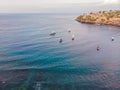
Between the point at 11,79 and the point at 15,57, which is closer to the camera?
the point at 11,79

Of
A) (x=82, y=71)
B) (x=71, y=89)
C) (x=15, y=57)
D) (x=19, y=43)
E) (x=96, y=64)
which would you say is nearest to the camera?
(x=71, y=89)

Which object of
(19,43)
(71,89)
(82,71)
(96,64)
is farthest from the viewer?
(19,43)

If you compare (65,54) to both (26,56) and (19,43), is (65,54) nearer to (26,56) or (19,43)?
(26,56)

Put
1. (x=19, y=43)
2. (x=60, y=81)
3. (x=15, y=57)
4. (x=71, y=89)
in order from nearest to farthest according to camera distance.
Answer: (x=71, y=89) → (x=60, y=81) → (x=15, y=57) → (x=19, y=43)

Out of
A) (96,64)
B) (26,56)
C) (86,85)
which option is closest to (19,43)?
(26,56)

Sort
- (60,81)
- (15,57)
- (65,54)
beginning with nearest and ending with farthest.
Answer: (60,81), (15,57), (65,54)

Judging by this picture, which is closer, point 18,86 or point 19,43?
point 18,86

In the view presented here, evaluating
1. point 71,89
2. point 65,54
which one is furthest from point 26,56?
point 71,89

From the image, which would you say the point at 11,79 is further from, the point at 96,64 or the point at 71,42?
the point at 71,42
